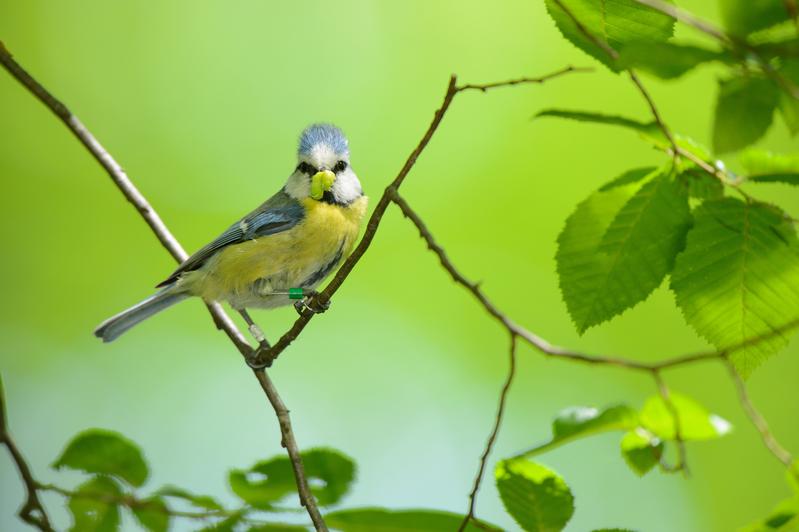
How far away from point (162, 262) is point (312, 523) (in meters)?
4.30

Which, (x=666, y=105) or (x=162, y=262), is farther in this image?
(x=162, y=262)

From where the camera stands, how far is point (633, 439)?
124 cm

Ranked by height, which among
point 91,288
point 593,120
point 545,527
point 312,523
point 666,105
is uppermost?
point 91,288

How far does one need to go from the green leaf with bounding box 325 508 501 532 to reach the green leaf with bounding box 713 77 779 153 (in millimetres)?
702

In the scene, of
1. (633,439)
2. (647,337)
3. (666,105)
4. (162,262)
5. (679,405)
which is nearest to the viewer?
(679,405)

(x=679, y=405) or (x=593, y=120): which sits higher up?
(x=593, y=120)

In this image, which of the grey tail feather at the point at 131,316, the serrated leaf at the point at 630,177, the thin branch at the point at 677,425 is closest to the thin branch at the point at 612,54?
the serrated leaf at the point at 630,177

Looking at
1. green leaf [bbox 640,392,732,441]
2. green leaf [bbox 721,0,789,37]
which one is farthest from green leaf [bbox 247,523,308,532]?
green leaf [bbox 721,0,789,37]

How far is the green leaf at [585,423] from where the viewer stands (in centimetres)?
112

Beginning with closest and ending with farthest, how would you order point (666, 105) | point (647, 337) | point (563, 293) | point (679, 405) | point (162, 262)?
point (679, 405)
point (563, 293)
point (666, 105)
point (647, 337)
point (162, 262)

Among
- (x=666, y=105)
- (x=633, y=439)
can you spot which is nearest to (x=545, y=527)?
(x=633, y=439)

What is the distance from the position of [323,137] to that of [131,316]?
103 centimetres

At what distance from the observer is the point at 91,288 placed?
215 inches

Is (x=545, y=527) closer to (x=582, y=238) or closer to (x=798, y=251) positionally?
(x=582, y=238)
